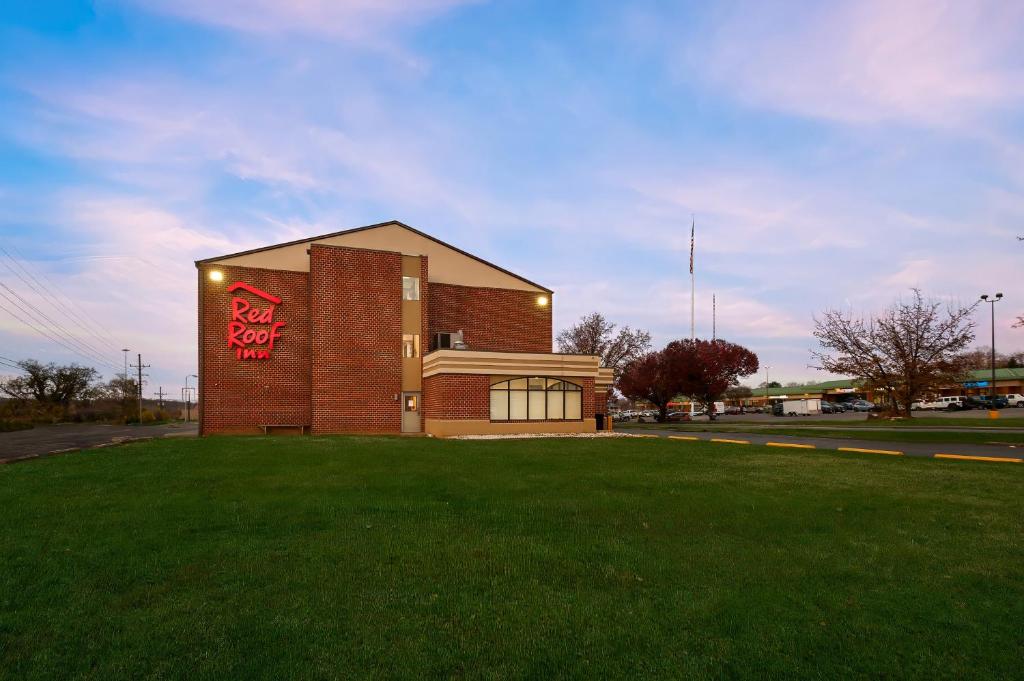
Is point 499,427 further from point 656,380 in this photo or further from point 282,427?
point 656,380

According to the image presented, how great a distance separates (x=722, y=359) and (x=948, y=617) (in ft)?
201

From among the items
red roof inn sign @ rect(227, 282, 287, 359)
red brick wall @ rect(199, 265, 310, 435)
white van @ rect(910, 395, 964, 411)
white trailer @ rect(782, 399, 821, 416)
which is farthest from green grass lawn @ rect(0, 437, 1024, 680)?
white van @ rect(910, 395, 964, 411)

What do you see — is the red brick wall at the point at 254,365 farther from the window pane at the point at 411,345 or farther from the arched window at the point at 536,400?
the arched window at the point at 536,400

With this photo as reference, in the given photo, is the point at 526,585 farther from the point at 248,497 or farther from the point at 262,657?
the point at 248,497

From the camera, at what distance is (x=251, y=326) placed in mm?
28391

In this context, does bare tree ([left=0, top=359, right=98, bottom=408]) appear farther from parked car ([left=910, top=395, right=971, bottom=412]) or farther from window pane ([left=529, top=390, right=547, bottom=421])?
parked car ([left=910, top=395, right=971, bottom=412])

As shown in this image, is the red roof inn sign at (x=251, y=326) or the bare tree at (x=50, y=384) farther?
the bare tree at (x=50, y=384)

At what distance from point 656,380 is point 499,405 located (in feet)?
109

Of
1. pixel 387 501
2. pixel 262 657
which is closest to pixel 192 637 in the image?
pixel 262 657

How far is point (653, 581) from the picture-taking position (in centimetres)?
554

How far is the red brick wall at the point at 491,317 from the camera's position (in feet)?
107

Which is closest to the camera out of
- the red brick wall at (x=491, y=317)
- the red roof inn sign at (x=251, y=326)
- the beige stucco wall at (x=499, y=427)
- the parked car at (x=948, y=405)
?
the beige stucco wall at (x=499, y=427)

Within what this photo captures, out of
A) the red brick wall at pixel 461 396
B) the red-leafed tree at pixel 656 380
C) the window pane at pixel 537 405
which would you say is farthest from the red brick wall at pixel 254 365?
the red-leafed tree at pixel 656 380

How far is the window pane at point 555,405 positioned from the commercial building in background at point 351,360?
0.05m
